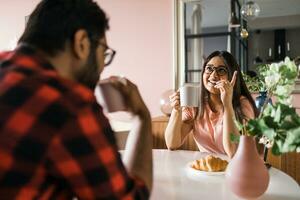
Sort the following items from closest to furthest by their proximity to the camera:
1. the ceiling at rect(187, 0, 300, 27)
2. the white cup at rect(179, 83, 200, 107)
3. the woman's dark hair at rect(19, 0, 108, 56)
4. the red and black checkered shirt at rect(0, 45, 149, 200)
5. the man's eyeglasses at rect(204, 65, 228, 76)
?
the red and black checkered shirt at rect(0, 45, 149, 200) → the woman's dark hair at rect(19, 0, 108, 56) → the white cup at rect(179, 83, 200, 107) → the man's eyeglasses at rect(204, 65, 228, 76) → the ceiling at rect(187, 0, 300, 27)

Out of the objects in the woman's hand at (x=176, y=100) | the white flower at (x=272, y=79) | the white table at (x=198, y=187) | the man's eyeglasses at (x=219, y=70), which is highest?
the man's eyeglasses at (x=219, y=70)

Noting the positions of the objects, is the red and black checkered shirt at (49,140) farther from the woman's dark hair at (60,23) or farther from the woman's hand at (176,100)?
the woman's hand at (176,100)

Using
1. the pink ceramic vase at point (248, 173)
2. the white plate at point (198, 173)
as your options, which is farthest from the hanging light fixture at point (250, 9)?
the pink ceramic vase at point (248, 173)

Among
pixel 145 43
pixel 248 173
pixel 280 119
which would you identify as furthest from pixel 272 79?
pixel 145 43

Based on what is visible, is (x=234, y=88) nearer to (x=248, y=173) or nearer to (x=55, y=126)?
(x=248, y=173)

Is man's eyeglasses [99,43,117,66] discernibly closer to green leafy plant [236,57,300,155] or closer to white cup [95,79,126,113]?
white cup [95,79,126,113]

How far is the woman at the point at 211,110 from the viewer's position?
1.72m

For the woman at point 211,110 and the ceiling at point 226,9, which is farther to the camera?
the ceiling at point 226,9

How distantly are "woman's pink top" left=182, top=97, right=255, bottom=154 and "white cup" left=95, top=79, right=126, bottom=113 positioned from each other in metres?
→ 0.97

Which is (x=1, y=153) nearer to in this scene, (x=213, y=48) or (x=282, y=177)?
(x=282, y=177)

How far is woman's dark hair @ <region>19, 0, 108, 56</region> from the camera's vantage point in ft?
2.01

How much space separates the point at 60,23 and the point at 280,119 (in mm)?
580

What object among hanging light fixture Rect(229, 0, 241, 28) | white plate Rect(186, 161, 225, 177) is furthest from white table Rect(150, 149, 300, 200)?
hanging light fixture Rect(229, 0, 241, 28)

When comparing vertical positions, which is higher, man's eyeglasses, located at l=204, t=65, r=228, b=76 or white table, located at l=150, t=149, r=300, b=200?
man's eyeglasses, located at l=204, t=65, r=228, b=76
